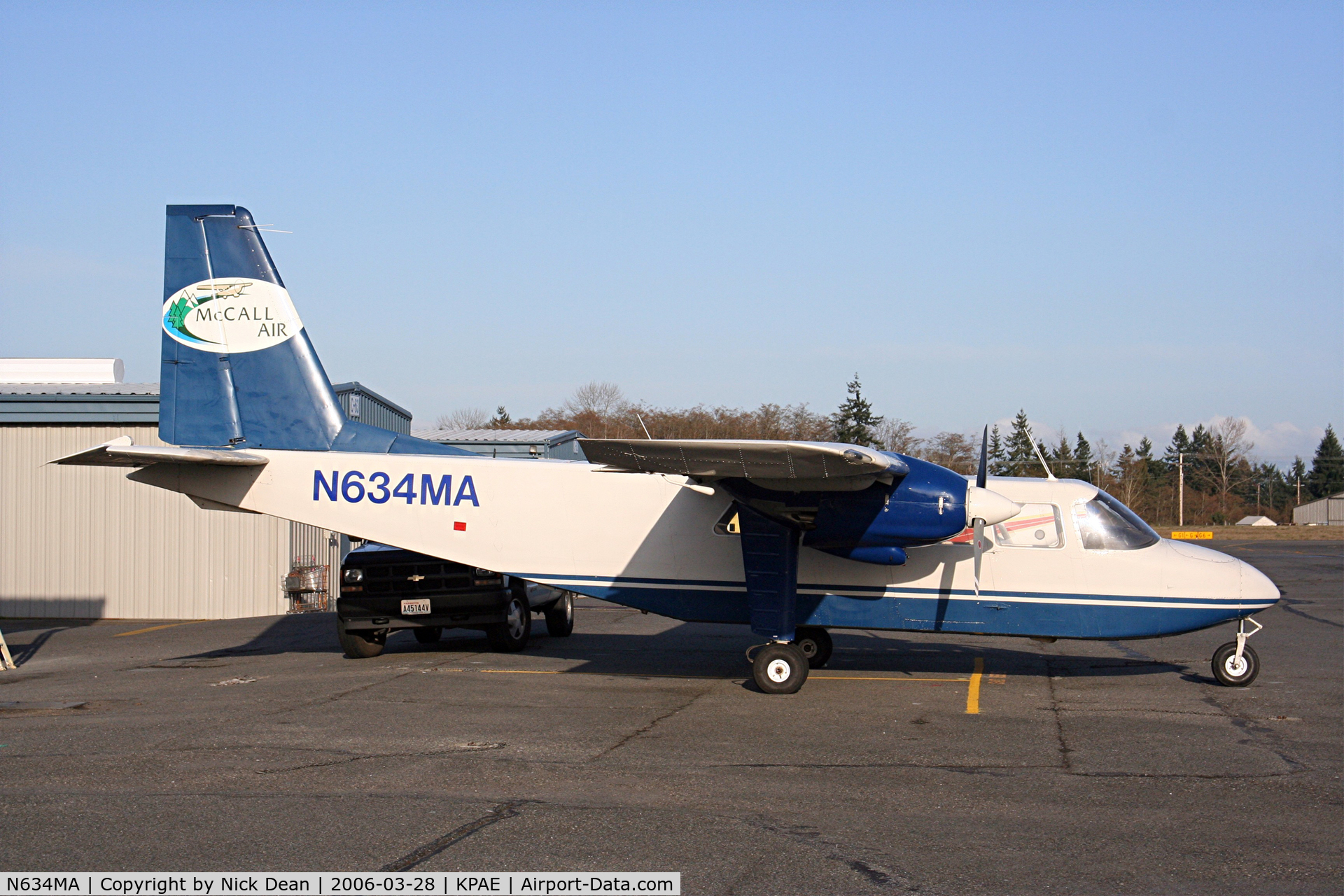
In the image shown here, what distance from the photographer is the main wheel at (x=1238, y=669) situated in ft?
36.6

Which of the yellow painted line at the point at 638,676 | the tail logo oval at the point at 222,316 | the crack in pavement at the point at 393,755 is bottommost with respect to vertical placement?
the yellow painted line at the point at 638,676

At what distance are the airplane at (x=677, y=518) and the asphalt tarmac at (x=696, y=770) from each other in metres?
0.85

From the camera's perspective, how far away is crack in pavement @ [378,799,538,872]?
17.5 ft

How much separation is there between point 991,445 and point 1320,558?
36903 mm

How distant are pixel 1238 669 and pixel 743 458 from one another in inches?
237

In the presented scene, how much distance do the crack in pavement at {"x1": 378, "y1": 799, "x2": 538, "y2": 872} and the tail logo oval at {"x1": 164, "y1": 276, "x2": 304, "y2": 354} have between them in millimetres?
8101

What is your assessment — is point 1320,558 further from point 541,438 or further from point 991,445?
point 991,445

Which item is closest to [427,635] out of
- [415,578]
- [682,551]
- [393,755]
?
[415,578]

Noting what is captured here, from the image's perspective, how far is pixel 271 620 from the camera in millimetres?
19469

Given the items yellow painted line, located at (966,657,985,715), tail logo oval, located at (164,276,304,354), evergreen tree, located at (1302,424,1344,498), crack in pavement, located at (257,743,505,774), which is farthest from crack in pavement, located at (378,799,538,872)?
evergreen tree, located at (1302,424,1344,498)

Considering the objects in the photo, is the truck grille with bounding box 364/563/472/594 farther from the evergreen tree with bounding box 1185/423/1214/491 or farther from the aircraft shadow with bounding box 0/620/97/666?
the evergreen tree with bounding box 1185/423/1214/491

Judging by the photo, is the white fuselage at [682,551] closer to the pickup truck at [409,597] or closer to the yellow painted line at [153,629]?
the pickup truck at [409,597]

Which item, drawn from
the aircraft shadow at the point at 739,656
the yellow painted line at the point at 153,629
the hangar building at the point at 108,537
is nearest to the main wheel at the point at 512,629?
the aircraft shadow at the point at 739,656

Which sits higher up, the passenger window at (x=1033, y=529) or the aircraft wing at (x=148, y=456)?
the aircraft wing at (x=148, y=456)
